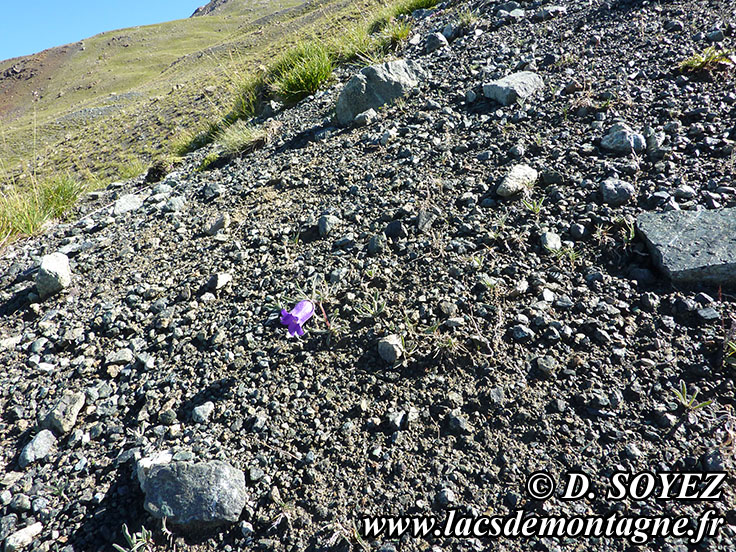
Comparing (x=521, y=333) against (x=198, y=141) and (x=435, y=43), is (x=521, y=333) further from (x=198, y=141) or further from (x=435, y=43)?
(x=198, y=141)

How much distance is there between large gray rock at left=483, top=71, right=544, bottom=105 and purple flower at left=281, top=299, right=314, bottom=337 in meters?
3.03

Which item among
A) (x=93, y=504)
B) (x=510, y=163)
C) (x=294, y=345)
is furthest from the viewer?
(x=510, y=163)

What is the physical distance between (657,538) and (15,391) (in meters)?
3.52

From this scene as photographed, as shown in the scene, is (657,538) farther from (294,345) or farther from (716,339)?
(294,345)

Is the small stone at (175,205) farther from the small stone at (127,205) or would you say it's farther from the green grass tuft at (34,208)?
the green grass tuft at (34,208)

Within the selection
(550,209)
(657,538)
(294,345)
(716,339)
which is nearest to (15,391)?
(294,345)

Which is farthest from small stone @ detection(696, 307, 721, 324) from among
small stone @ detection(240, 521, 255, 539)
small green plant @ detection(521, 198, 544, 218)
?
small stone @ detection(240, 521, 255, 539)

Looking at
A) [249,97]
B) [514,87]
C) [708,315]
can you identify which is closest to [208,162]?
[249,97]

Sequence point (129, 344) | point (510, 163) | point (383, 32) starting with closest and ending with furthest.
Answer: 1. point (129, 344)
2. point (510, 163)
3. point (383, 32)

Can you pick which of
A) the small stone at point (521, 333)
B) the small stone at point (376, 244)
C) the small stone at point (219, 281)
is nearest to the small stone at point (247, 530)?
the small stone at point (521, 333)

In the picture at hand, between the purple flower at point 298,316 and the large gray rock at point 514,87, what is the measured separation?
3.03m

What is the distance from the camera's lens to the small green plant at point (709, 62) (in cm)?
372

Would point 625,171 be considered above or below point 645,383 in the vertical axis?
above

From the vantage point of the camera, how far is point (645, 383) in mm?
1984
